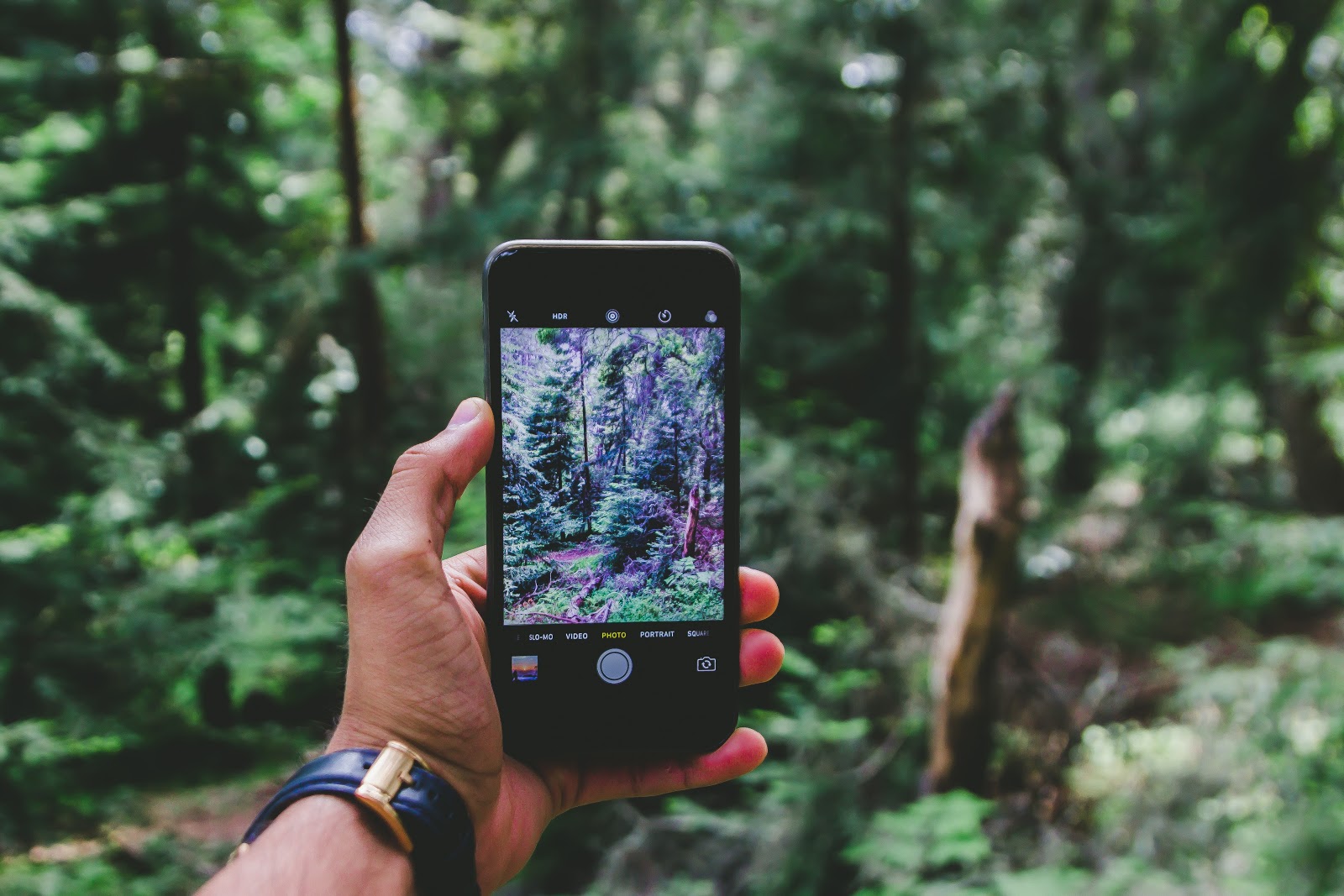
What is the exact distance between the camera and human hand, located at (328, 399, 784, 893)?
1499 millimetres

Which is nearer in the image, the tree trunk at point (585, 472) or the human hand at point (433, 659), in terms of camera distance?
the human hand at point (433, 659)

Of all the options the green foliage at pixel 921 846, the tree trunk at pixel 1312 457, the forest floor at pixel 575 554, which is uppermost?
the forest floor at pixel 575 554

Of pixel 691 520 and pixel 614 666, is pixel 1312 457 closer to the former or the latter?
pixel 691 520

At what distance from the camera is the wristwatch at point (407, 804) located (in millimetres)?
1331

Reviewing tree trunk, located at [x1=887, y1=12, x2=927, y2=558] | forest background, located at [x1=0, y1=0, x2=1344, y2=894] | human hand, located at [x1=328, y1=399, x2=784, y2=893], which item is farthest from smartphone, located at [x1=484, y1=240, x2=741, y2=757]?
tree trunk, located at [x1=887, y1=12, x2=927, y2=558]

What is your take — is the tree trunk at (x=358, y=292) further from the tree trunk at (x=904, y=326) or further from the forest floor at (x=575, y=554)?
the forest floor at (x=575, y=554)

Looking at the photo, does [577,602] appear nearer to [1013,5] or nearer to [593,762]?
[593,762]

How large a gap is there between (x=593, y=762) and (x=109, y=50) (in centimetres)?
629

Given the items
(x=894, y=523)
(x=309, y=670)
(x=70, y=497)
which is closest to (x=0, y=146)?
(x=70, y=497)

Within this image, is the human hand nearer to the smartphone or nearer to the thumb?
the thumb

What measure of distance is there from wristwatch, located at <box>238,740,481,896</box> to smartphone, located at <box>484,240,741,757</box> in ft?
1.01

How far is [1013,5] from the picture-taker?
9055 mm

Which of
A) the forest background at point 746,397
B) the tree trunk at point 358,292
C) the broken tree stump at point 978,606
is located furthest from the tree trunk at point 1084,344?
the tree trunk at point 358,292

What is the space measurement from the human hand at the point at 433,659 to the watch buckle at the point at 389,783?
0.29 ft
